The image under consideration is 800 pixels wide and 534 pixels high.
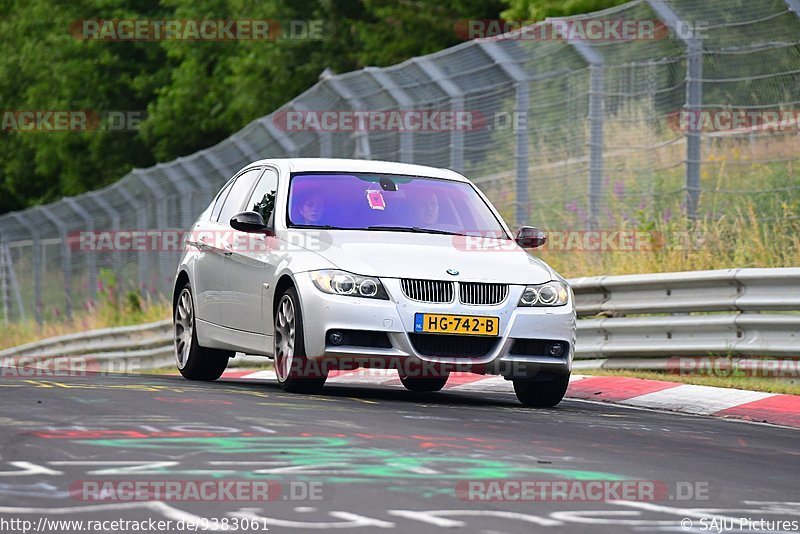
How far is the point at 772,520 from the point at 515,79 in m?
11.4

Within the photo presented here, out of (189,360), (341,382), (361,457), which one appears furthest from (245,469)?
(341,382)

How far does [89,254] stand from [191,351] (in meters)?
17.2

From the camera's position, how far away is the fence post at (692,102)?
52.1 ft

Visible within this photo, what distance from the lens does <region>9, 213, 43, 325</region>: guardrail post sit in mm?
32531

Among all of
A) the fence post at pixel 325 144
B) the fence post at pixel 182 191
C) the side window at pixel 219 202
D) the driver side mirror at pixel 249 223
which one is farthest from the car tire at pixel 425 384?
the fence post at pixel 182 191

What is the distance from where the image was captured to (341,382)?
14938mm

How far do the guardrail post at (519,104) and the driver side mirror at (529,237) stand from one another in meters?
5.35

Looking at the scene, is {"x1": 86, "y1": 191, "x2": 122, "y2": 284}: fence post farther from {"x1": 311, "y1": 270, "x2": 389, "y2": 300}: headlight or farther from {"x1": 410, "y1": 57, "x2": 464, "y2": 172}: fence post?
{"x1": 311, "y1": 270, "x2": 389, "y2": 300}: headlight

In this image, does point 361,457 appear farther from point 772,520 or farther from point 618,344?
point 618,344

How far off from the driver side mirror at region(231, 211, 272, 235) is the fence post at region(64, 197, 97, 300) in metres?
17.4

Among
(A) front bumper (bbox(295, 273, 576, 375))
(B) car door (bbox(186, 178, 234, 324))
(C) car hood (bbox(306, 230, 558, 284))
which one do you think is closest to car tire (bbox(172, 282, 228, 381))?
(B) car door (bbox(186, 178, 234, 324))

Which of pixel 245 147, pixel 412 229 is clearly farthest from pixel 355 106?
pixel 412 229

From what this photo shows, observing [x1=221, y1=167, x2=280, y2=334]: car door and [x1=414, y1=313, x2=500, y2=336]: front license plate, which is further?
[x1=221, y1=167, x2=280, y2=334]: car door

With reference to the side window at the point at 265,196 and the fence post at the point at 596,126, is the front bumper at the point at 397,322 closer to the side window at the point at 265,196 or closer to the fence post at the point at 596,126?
the side window at the point at 265,196
